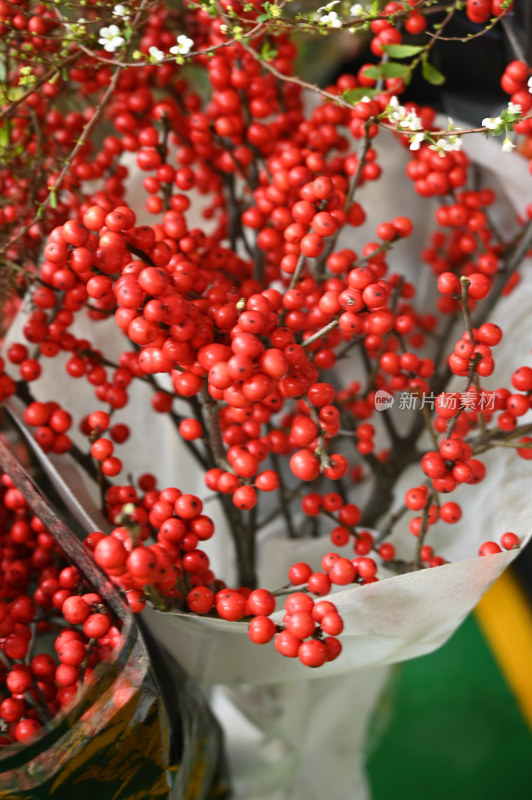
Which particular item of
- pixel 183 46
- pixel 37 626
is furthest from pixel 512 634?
pixel 183 46

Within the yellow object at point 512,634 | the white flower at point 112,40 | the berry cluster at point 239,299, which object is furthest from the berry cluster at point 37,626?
the yellow object at point 512,634

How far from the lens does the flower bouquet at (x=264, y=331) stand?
0.31 metres

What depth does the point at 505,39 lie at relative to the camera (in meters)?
0.46

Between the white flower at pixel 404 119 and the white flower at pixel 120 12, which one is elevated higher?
the white flower at pixel 120 12

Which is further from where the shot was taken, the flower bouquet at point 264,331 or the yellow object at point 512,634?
the yellow object at point 512,634

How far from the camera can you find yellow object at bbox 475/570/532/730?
83 centimetres

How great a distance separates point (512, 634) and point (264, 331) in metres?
0.73

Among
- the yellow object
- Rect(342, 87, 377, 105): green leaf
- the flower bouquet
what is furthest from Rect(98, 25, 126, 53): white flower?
the yellow object

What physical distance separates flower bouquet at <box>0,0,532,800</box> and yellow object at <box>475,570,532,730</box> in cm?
37

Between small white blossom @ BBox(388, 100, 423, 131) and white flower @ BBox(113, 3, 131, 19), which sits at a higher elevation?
white flower @ BBox(113, 3, 131, 19)

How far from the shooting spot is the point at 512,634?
2.82 feet

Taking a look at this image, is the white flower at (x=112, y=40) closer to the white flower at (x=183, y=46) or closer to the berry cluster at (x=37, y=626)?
the white flower at (x=183, y=46)

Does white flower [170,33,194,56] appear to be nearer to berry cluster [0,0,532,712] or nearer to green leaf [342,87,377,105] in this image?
berry cluster [0,0,532,712]

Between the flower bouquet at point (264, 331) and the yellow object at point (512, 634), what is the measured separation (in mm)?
366
